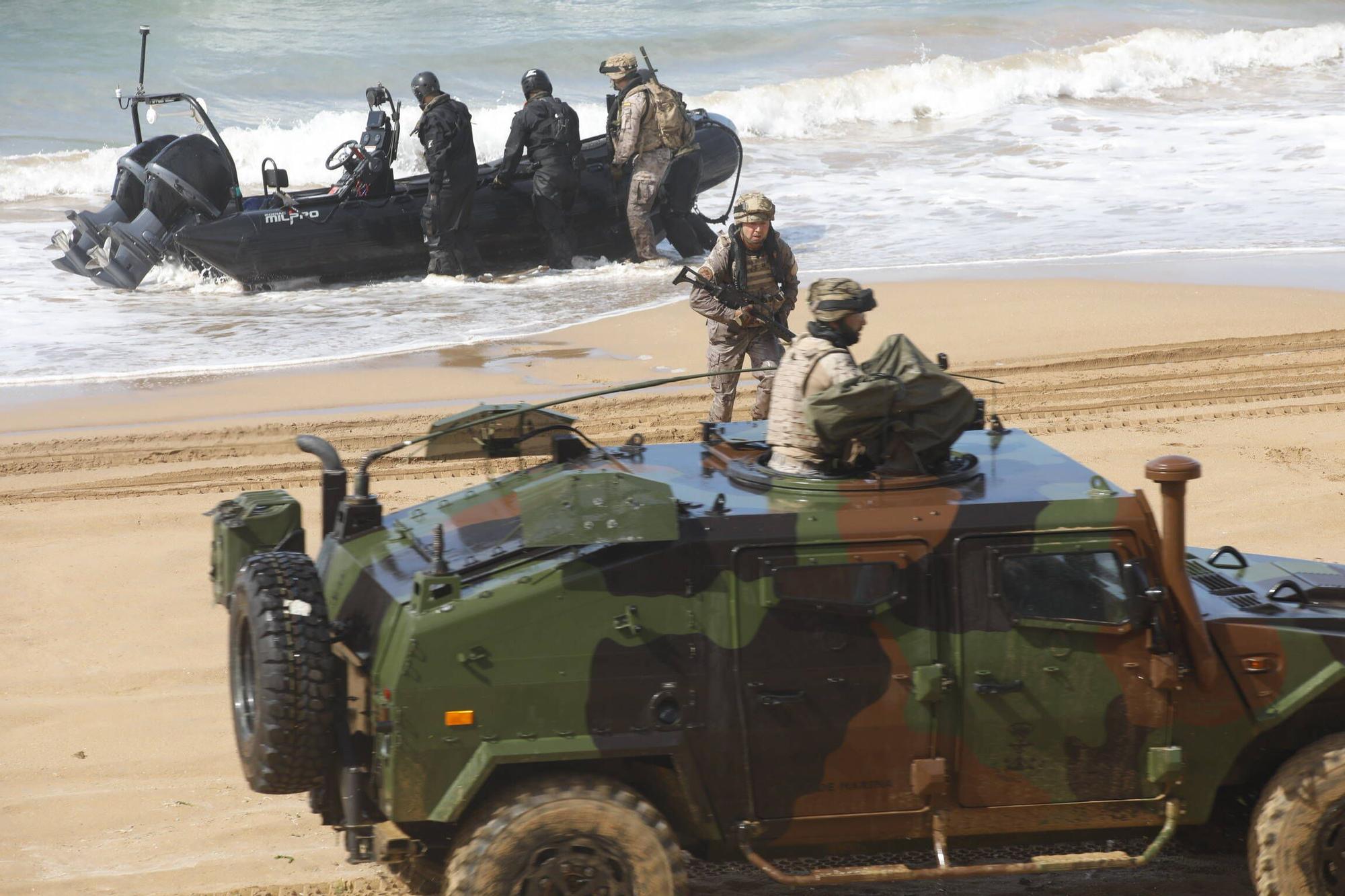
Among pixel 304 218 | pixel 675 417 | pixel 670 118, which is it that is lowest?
pixel 675 417

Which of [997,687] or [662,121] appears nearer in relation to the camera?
[997,687]

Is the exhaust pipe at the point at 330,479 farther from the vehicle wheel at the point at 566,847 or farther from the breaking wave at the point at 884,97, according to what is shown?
the breaking wave at the point at 884,97

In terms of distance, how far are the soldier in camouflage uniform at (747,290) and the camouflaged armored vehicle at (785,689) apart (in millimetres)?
4529

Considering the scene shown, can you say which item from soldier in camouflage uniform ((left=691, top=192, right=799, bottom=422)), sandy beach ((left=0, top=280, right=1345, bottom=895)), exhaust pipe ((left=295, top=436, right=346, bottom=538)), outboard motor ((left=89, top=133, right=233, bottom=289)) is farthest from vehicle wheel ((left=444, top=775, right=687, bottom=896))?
outboard motor ((left=89, top=133, right=233, bottom=289))

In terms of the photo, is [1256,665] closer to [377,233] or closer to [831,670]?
[831,670]

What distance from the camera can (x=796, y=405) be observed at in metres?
5.44

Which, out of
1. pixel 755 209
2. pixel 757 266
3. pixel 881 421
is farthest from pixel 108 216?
pixel 881 421

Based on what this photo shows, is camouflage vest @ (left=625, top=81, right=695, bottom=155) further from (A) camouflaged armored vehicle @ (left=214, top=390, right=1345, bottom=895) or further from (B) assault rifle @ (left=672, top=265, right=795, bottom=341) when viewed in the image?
(A) camouflaged armored vehicle @ (left=214, top=390, right=1345, bottom=895)

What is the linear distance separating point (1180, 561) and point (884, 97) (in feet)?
84.1

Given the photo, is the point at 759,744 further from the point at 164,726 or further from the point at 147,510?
the point at 147,510

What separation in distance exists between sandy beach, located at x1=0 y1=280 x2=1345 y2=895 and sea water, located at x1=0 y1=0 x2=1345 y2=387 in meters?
1.71

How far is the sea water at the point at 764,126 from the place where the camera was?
52.7 ft

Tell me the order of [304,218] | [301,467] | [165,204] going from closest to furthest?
[301,467], [165,204], [304,218]

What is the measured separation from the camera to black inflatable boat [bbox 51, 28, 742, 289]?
Result: 16.8 meters
